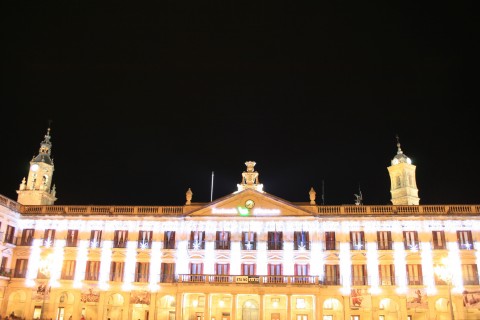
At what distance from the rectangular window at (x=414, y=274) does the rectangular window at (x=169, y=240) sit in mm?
26185

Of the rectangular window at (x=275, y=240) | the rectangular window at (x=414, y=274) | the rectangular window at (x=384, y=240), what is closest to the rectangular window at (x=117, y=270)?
the rectangular window at (x=275, y=240)

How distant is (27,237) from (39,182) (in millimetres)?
18859

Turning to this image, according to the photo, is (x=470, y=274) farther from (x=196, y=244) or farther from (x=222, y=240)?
(x=196, y=244)

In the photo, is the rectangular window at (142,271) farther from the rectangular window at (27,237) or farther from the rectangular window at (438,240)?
the rectangular window at (438,240)

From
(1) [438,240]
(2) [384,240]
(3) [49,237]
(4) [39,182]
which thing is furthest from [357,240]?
(4) [39,182]

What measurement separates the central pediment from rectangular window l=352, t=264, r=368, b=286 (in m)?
8.60

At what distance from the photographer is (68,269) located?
52938 millimetres

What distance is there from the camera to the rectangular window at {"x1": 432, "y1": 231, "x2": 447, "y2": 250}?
49.7 meters

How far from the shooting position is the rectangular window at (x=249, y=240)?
51.8 meters

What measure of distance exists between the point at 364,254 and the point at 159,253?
23.0 m

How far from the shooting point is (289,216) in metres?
52.2

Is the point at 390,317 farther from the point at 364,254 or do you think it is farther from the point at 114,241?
the point at 114,241

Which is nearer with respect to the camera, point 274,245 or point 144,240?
point 274,245

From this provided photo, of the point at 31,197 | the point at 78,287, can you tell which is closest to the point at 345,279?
the point at 78,287
